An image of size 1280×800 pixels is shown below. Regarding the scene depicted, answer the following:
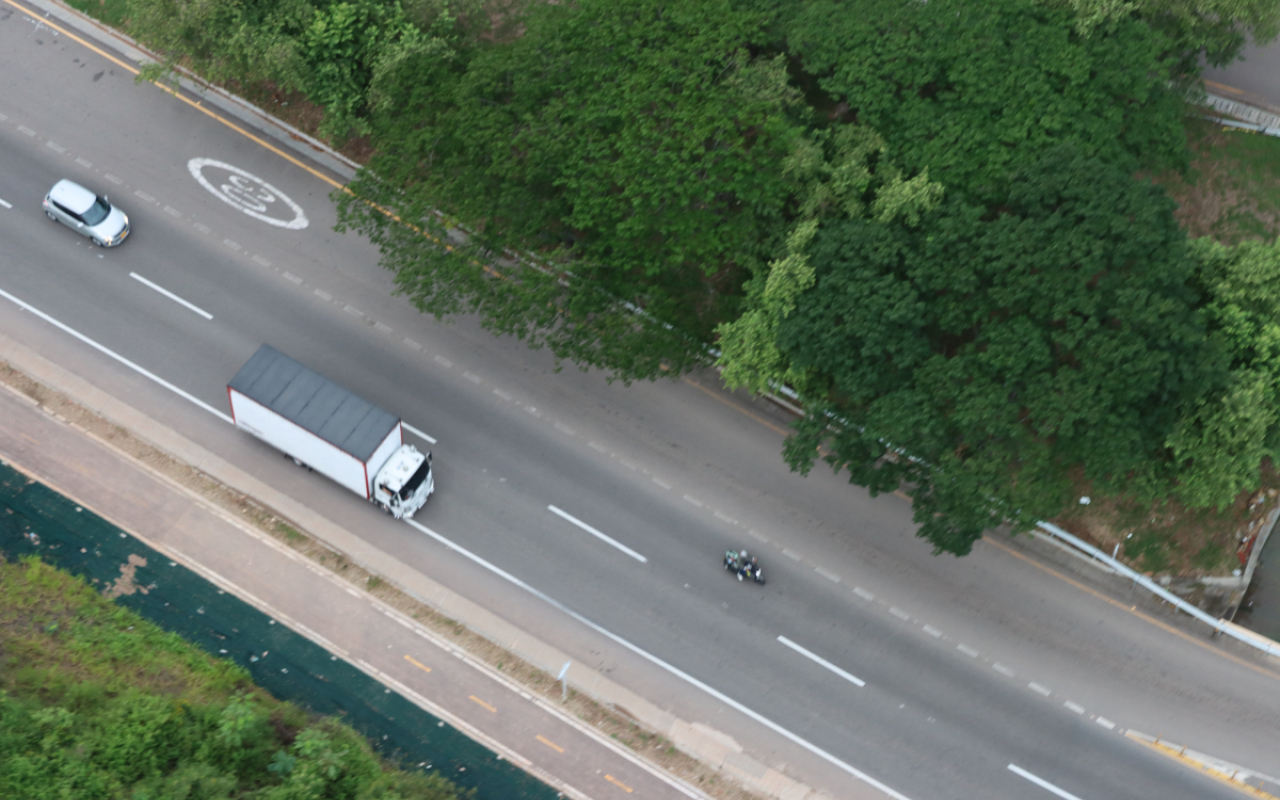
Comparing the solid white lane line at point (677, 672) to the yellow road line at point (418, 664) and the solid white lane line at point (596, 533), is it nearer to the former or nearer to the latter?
the solid white lane line at point (596, 533)

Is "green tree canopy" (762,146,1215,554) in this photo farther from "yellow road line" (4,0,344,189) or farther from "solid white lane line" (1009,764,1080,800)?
"yellow road line" (4,0,344,189)

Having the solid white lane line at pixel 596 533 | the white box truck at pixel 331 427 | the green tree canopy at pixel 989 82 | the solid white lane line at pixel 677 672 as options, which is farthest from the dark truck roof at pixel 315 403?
the green tree canopy at pixel 989 82

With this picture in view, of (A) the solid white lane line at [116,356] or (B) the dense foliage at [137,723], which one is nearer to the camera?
(B) the dense foliage at [137,723]

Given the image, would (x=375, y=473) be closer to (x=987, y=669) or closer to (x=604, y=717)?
(x=604, y=717)

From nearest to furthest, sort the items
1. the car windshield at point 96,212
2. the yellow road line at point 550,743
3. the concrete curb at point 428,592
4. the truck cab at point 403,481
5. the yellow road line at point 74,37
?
the yellow road line at point 550,743, the concrete curb at point 428,592, the truck cab at point 403,481, the car windshield at point 96,212, the yellow road line at point 74,37

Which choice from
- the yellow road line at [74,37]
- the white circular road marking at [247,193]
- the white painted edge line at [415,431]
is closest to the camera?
the white painted edge line at [415,431]

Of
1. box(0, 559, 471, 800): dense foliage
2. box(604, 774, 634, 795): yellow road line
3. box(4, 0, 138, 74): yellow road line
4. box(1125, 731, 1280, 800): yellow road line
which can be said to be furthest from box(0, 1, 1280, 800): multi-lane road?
box(0, 559, 471, 800): dense foliage
